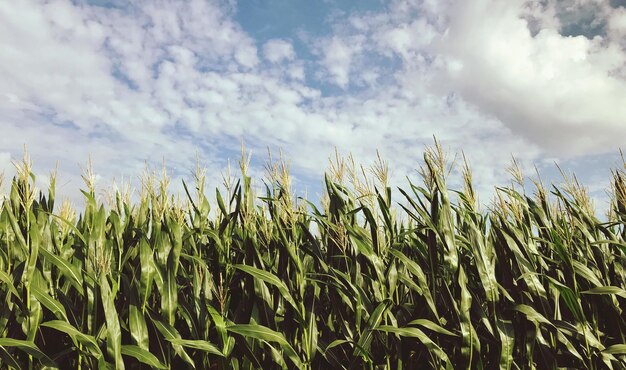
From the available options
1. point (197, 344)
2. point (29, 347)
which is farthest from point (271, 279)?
point (29, 347)

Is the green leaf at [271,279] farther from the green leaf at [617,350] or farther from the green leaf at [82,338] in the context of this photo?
the green leaf at [617,350]

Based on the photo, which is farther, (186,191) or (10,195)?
(186,191)

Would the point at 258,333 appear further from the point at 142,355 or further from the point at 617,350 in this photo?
the point at 617,350

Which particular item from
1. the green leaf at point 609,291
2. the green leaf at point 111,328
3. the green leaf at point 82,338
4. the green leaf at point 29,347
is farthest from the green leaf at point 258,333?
the green leaf at point 609,291

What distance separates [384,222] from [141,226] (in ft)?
7.13

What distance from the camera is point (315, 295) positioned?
321 centimetres

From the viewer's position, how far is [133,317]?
9.91 ft

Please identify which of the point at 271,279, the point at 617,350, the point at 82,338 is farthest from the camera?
the point at 617,350

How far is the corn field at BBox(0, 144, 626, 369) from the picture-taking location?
119 inches

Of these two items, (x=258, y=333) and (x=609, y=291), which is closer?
(x=258, y=333)

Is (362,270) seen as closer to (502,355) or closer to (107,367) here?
(502,355)

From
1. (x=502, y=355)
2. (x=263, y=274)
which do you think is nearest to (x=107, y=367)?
(x=263, y=274)

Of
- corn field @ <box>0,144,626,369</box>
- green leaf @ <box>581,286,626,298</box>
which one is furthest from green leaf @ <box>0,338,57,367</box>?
green leaf @ <box>581,286,626,298</box>

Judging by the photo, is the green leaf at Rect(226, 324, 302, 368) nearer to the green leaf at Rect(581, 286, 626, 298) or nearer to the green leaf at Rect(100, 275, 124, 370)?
the green leaf at Rect(100, 275, 124, 370)
